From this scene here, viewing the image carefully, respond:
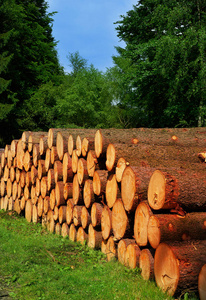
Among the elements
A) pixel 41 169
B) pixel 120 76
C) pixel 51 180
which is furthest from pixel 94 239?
pixel 120 76

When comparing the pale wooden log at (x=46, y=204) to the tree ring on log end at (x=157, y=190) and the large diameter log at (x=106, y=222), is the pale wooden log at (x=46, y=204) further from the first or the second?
the tree ring on log end at (x=157, y=190)

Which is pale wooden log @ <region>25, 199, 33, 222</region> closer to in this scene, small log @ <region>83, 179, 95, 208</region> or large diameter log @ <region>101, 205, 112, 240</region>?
small log @ <region>83, 179, 95, 208</region>

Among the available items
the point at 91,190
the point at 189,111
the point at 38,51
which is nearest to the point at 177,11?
the point at 189,111

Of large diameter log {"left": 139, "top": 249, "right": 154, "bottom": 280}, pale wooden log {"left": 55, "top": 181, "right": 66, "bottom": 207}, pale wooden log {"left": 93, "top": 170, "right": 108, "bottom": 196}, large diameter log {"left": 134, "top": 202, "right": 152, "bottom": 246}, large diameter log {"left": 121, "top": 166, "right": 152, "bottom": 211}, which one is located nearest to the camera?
large diameter log {"left": 139, "top": 249, "right": 154, "bottom": 280}

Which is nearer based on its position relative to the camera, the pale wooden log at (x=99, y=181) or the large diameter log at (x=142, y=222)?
the large diameter log at (x=142, y=222)

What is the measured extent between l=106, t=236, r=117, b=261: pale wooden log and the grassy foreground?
0.13 metres

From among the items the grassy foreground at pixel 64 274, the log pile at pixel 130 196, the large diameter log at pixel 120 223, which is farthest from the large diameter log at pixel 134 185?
the grassy foreground at pixel 64 274

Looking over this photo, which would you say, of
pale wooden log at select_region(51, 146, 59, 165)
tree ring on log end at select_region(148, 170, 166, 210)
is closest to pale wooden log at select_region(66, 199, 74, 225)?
pale wooden log at select_region(51, 146, 59, 165)

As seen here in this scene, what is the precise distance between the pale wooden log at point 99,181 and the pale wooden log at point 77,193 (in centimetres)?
74

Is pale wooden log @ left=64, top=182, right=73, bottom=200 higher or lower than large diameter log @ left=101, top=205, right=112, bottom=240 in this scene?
higher

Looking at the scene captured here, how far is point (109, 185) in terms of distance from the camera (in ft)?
16.7

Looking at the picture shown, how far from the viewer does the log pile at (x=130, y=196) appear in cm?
356

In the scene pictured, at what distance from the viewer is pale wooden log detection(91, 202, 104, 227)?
17.9 feet

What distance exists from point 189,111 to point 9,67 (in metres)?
14.4
